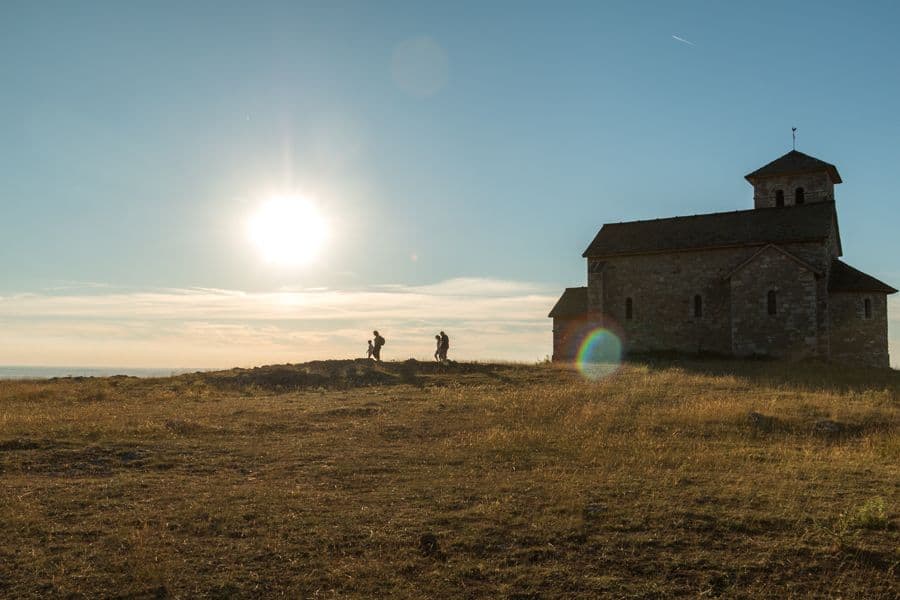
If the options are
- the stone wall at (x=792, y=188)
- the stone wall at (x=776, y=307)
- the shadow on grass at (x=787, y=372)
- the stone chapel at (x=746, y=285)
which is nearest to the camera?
the shadow on grass at (x=787, y=372)

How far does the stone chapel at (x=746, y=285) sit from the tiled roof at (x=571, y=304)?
65 mm

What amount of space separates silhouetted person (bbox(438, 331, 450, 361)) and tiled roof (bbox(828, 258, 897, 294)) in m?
19.5

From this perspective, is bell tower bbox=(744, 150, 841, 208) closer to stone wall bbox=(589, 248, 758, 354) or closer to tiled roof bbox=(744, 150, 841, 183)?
tiled roof bbox=(744, 150, 841, 183)

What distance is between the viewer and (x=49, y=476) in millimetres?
12344

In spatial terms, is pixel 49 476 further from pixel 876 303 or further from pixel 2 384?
→ pixel 876 303

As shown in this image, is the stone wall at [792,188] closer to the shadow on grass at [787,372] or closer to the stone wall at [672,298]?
the stone wall at [672,298]

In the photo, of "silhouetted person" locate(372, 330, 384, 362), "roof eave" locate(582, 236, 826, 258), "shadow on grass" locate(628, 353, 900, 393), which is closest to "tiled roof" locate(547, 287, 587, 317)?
"roof eave" locate(582, 236, 826, 258)

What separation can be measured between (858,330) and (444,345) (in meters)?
20.7

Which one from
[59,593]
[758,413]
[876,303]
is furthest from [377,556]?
[876,303]

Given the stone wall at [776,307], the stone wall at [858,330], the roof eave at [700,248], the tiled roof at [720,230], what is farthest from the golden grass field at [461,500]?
the tiled roof at [720,230]

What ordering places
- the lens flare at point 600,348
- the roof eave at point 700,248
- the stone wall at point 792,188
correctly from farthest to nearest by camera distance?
1. the stone wall at point 792,188
2. the lens flare at point 600,348
3. the roof eave at point 700,248

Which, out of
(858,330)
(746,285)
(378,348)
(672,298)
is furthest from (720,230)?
(378,348)

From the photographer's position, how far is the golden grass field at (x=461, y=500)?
25.6 ft

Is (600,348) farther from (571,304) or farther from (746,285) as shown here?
(746,285)
